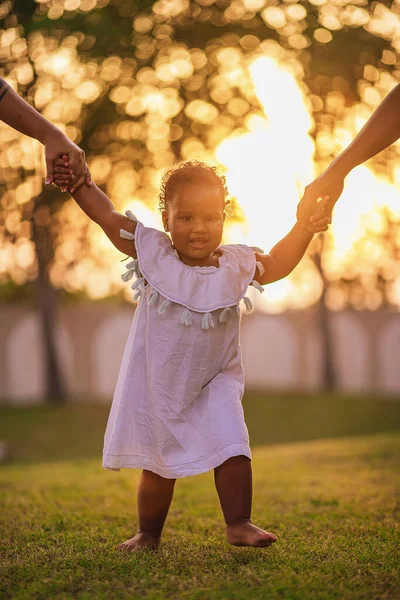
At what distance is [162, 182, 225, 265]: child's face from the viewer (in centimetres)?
314

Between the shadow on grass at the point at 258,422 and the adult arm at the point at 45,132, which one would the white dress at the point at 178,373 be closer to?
the adult arm at the point at 45,132

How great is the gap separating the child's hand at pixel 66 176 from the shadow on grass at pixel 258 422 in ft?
31.6

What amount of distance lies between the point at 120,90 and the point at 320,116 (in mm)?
3755

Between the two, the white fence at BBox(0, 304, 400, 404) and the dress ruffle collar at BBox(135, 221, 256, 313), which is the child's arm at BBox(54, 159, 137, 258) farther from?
the white fence at BBox(0, 304, 400, 404)

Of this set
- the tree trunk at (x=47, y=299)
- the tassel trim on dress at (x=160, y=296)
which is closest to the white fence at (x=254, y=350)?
the tree trunk at (x=47, y=299)

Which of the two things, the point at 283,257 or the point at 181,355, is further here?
the point at 283,257

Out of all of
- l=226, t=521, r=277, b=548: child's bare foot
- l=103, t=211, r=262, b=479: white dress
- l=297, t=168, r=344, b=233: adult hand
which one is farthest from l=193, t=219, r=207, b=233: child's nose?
l=226, t=521, r=277, b=548: child's bare foot

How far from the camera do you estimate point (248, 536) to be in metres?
2.85

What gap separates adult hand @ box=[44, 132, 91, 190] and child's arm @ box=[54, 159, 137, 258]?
3 cm

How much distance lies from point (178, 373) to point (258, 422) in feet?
40.9

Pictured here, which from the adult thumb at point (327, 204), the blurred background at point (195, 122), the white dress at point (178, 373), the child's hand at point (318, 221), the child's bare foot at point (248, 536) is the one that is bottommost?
the child's bare foot at point (248, 536)

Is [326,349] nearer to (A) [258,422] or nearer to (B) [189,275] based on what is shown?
(A) [258,422]

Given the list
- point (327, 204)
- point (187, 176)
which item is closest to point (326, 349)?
point (327, 204)

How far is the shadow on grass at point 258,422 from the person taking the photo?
13609mm
